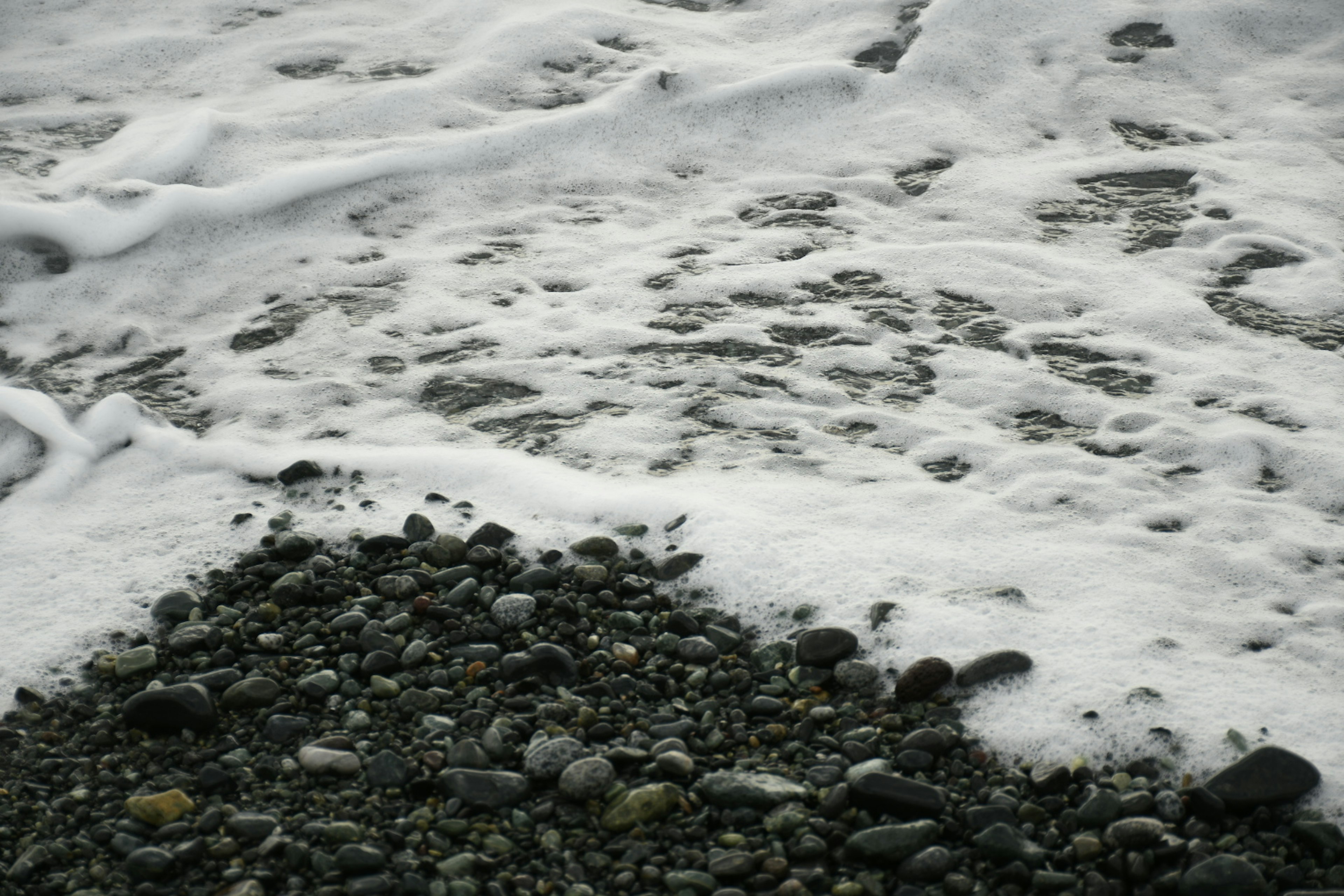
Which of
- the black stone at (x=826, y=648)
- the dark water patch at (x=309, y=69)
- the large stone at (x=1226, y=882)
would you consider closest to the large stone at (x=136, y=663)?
the black stone at (x=826, y=648)

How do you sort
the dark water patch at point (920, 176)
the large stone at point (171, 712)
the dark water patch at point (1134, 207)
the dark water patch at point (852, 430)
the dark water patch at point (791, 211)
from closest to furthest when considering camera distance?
the large stone at point (171, 712), the dark water patch at point (852, 430), the dark water patch at point (1134, 207), the dark water patch at point (791, 211), the dark water patch at point (920, 176)

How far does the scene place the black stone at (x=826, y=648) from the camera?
8.13 feet

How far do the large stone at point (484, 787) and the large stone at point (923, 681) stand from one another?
86 cm

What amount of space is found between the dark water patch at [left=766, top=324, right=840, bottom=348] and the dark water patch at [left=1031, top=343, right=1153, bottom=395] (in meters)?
0.73

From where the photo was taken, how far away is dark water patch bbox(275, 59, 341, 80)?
6004 mm

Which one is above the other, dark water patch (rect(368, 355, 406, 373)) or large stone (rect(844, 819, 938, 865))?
dark water patch (rect(368, 355, 406, 373))

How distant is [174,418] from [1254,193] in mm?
4526

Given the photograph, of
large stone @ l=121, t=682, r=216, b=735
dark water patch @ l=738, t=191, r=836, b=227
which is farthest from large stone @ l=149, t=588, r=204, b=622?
dark water patch @ l=738, t=191, r=836, b=227

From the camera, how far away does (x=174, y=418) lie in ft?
11.7

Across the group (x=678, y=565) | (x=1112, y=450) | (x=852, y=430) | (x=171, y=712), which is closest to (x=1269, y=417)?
(x=1112, y=450)

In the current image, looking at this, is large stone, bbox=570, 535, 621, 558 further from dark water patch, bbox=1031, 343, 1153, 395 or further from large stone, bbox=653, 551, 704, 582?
dark water patch, bbox=1031, 343, 1153, 395

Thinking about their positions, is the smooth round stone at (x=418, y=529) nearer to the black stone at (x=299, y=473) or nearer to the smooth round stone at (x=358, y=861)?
the black stone at (x=299, y=473)

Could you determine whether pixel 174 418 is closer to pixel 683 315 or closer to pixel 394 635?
pixel 394 635

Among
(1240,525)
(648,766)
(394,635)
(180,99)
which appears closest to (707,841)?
(648,766)
